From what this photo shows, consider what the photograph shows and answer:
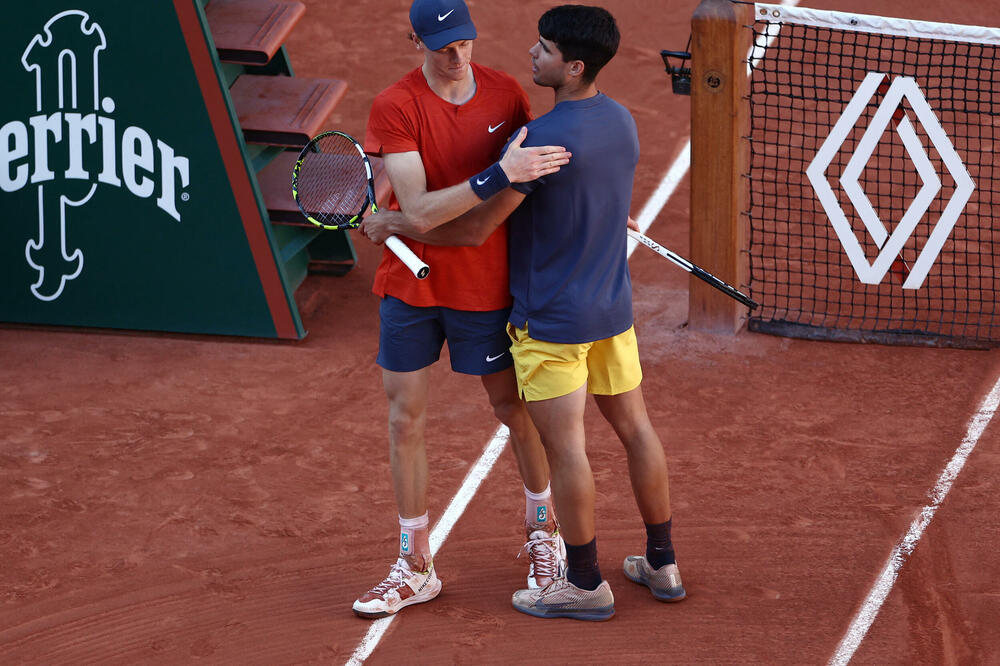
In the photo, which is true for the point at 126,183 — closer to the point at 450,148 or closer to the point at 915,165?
the point at 450,148

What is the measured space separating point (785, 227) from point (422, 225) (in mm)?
4537

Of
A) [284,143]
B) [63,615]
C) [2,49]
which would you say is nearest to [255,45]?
[284,143]

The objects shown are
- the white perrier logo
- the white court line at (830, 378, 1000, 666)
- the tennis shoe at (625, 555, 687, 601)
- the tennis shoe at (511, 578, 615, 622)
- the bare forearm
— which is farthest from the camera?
the white perrier logo

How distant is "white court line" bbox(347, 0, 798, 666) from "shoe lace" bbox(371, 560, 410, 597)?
0.10 metres

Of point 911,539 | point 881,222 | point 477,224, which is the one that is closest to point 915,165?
point 881,222

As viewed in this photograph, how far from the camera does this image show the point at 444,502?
5.50 m

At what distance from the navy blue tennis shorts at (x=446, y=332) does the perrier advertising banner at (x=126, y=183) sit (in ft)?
8.73

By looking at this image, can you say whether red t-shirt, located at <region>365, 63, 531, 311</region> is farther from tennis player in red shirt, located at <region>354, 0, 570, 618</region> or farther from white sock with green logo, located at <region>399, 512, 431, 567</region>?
white sock with green logo, located at <region>399, 512, 431, 567</region>

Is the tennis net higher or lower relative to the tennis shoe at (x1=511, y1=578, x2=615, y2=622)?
higher

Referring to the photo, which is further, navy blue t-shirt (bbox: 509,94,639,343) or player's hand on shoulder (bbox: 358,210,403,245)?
player's hand on shoulder (bbox: 358,210,403,245)

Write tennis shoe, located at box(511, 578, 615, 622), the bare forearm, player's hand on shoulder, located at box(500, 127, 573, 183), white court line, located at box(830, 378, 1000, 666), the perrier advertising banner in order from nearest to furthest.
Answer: player's hand on shoulder, located at box(500, 127, 573, 183) → the bare forearm → white court line, located at box(830, 378, 1000, 666) → tennis shoe, located at box(511, 578, 615, 622) → the perrier advertising banner

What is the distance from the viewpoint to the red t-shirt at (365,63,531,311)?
4.18 meters

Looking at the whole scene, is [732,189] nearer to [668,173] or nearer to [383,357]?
[668,173]

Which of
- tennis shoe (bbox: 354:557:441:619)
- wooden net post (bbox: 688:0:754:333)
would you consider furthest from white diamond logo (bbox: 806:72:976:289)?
tennis shoe (bbox: 354:557:441:619)
